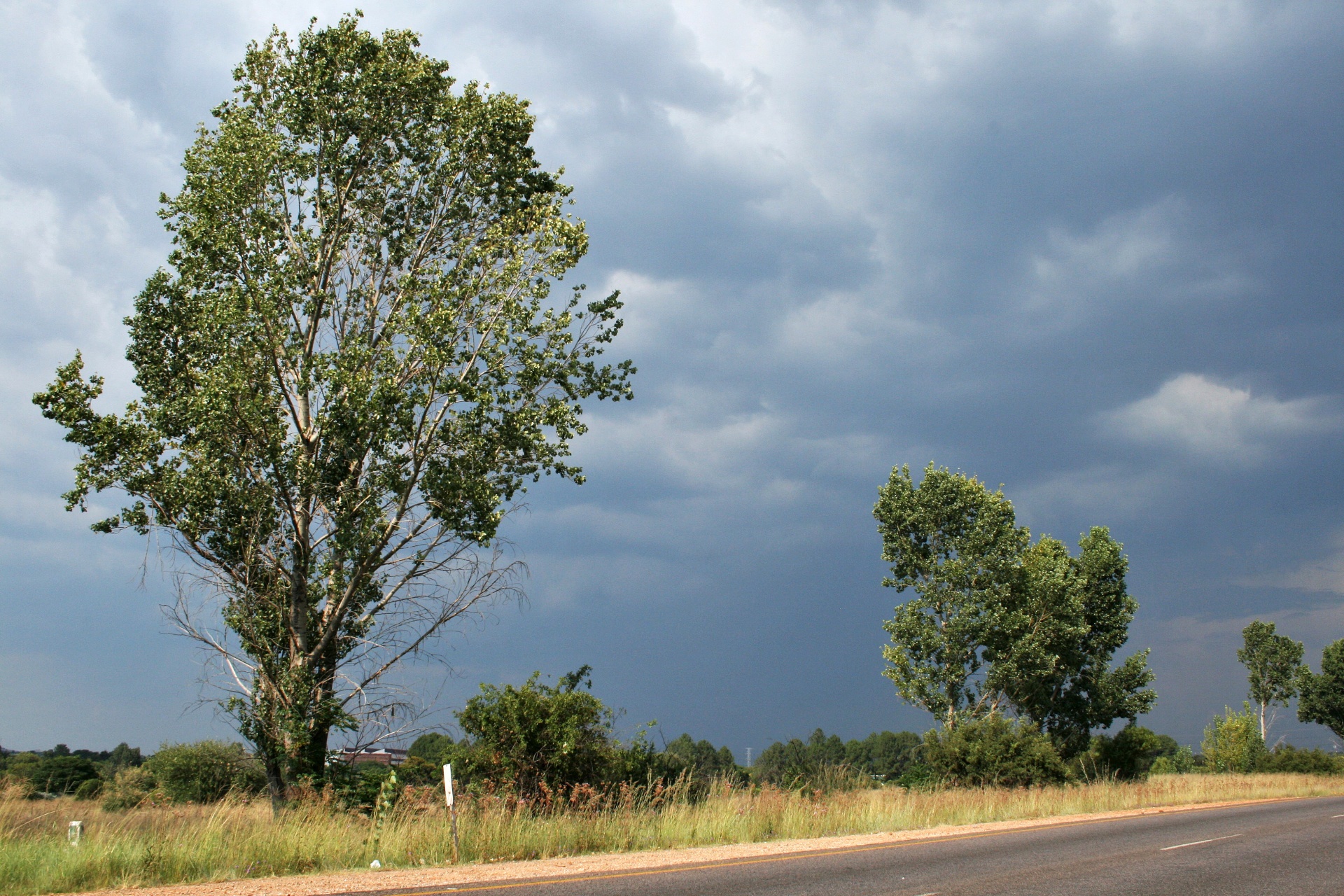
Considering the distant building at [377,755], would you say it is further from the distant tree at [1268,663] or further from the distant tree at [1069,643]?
the distant tree at [1268,663]

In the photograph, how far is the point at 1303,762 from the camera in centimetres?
4928

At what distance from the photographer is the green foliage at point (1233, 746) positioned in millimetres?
51938

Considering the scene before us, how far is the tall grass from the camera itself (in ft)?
33.0

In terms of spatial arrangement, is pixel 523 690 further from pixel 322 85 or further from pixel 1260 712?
pixel 1260 712

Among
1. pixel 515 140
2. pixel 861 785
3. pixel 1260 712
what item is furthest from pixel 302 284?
pixel 1260 712

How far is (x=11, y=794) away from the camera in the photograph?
43.8 ft

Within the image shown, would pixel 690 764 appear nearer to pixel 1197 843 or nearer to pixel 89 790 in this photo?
pixel 1197 843

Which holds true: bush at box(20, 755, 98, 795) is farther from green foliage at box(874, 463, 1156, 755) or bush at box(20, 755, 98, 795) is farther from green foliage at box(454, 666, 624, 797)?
green foliage at box(874, 463, 1156, 755)

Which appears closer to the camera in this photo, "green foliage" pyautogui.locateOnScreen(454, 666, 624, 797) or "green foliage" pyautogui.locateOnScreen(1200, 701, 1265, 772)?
"green foliage" pyautogui.locateOnScreen(454, 666, 624, 797)

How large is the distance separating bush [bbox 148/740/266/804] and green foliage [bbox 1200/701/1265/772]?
54434 millimetres

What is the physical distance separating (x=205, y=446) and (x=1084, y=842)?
18059mm

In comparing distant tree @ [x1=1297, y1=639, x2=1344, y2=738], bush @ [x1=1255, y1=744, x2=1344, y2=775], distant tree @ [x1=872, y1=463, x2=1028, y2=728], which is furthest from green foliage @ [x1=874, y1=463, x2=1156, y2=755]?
distant tree @ [x1=1297, y1=639, x2=1344, y2=738]

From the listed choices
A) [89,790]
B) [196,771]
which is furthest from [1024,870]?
[196,771]

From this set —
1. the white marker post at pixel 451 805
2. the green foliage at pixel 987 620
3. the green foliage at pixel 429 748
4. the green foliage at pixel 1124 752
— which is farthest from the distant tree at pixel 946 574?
the white marker post at pixel 451 805
